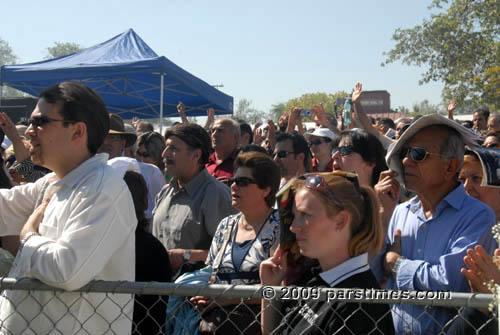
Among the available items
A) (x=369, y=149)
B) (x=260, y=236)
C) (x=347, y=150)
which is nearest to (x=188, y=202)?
(x=260, y=236)

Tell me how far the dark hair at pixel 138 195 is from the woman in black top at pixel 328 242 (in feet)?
3.86

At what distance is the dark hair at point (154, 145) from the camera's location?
6543 mm

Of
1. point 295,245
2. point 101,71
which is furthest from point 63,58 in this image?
point 295,245

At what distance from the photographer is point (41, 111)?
8.15 ft

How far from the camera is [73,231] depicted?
219 centimetres

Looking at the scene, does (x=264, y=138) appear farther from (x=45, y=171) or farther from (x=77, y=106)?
(x=77, y=106)

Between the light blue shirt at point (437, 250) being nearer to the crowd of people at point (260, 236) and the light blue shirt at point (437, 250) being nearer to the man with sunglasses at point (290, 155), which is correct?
the crowd of people at point (260, 236)

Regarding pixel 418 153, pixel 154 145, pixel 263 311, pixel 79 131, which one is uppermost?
pixel 79 131

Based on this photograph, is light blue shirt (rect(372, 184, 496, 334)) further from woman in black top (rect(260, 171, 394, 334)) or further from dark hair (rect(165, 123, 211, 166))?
dark hair (rect(165, 123, 211, 166))

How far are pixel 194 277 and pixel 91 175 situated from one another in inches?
41.8

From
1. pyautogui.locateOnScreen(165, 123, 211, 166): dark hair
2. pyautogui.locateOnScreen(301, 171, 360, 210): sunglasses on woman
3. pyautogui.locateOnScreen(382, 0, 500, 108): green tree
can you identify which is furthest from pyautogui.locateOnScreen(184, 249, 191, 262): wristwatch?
pyautogui.locateOnScreen(382, 0, 500, 108): green tree

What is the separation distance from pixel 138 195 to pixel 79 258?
4.68ft

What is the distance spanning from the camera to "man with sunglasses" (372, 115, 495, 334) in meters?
2.63

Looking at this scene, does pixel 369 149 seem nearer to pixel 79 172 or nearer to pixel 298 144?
pixel 298 144
